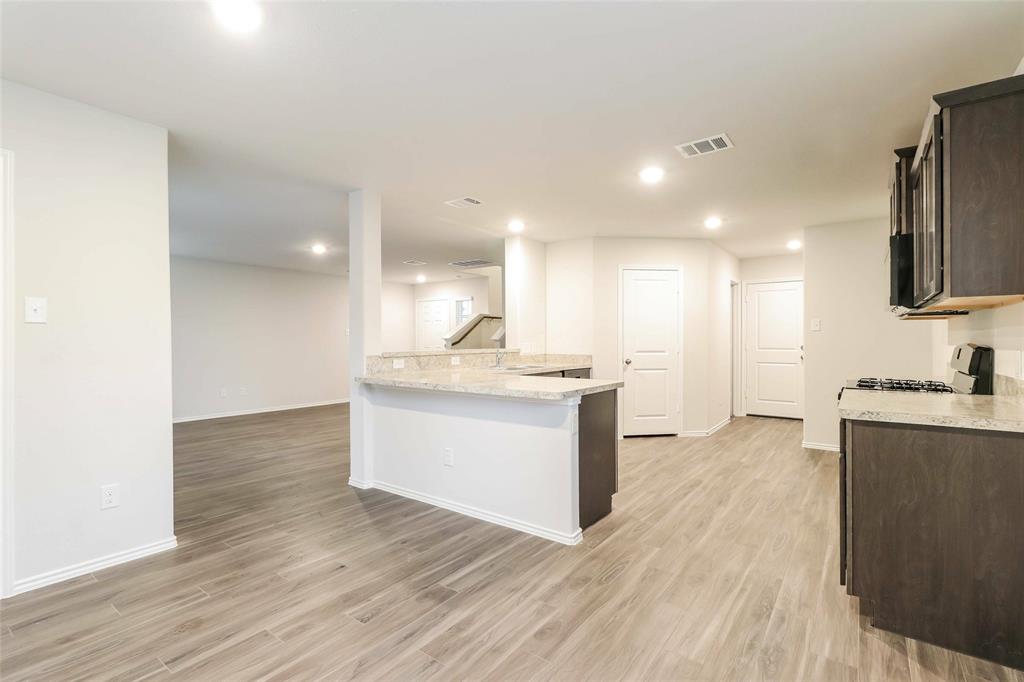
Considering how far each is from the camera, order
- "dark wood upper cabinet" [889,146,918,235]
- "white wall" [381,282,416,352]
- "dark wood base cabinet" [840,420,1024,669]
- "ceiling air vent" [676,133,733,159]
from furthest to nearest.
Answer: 1. "white wall" [381,282,416,352]
2. "ceiling air vent" [676,133,733,159]
3. "dark wood upper cabinet" [889,146,918,235]
4. "dark wood base cabinet" [840,420,1024,669]

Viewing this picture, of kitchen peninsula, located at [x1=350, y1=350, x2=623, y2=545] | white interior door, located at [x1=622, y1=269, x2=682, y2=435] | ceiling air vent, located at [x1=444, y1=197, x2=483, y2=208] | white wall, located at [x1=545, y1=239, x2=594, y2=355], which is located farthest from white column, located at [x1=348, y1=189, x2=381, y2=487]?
white interior door, located at [x1=622, y1=269, x2=682, y2=435]

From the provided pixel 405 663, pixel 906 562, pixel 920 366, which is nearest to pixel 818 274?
pixel 920 366

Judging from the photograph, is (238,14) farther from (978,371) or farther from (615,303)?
(615,303)

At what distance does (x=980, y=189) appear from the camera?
1769mm

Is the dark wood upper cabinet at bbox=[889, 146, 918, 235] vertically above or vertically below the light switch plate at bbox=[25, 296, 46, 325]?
above

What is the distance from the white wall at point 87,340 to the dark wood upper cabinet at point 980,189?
3.70m

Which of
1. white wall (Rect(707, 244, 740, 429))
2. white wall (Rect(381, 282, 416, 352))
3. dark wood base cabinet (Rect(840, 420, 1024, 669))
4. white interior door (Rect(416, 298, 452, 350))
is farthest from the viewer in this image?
white interior door (Rect(416, 298, 452, 350))

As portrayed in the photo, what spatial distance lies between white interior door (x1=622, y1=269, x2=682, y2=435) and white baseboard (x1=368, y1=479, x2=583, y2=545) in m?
3.08

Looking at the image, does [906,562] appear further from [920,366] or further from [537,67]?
[920,366]

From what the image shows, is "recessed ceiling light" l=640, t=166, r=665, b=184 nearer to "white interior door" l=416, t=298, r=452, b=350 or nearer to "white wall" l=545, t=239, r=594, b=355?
"white wall" l=545, t=239, r=594, b=355

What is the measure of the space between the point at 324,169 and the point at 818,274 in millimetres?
4864

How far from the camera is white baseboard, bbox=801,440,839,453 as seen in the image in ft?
16.4

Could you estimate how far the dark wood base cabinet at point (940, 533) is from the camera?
1.66 meters

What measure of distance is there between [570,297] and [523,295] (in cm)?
59
